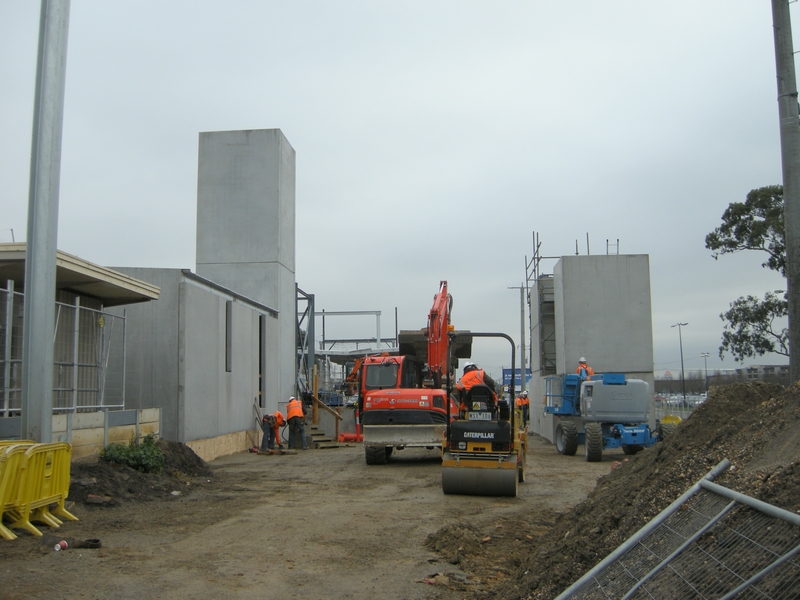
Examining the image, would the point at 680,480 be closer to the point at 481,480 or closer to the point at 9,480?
the point at 481,480

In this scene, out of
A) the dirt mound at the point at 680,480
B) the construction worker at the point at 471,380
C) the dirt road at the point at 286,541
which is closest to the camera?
the dirt mound at the point at 680,480

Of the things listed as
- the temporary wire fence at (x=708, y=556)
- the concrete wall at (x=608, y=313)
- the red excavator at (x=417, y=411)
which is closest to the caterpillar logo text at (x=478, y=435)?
the red excavator at (x=417, y=411)

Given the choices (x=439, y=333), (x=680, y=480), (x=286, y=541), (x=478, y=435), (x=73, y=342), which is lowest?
(x=286, y=541)

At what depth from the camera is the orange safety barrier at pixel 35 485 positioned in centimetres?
838

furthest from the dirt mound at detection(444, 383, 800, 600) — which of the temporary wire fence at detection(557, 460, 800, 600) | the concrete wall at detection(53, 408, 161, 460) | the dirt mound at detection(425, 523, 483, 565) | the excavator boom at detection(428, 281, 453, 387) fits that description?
the excavator boom at detection(428, 281, 453, 387)

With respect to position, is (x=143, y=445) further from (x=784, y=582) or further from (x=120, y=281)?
(x=784, y=582)

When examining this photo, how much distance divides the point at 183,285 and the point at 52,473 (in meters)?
9.05

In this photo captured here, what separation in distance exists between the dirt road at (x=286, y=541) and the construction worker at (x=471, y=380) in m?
1.72

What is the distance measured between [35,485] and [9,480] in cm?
60

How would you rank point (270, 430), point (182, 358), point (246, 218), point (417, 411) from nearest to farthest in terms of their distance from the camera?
point (417, 411), point (182, 358), point (270, 430), point (246, 218)

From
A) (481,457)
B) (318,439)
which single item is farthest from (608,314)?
(481,457)

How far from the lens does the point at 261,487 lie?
1416 cm

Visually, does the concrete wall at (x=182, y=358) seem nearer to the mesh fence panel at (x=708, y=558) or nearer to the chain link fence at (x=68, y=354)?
the chain link fence at (x=68, y=354)

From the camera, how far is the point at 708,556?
4.24m
